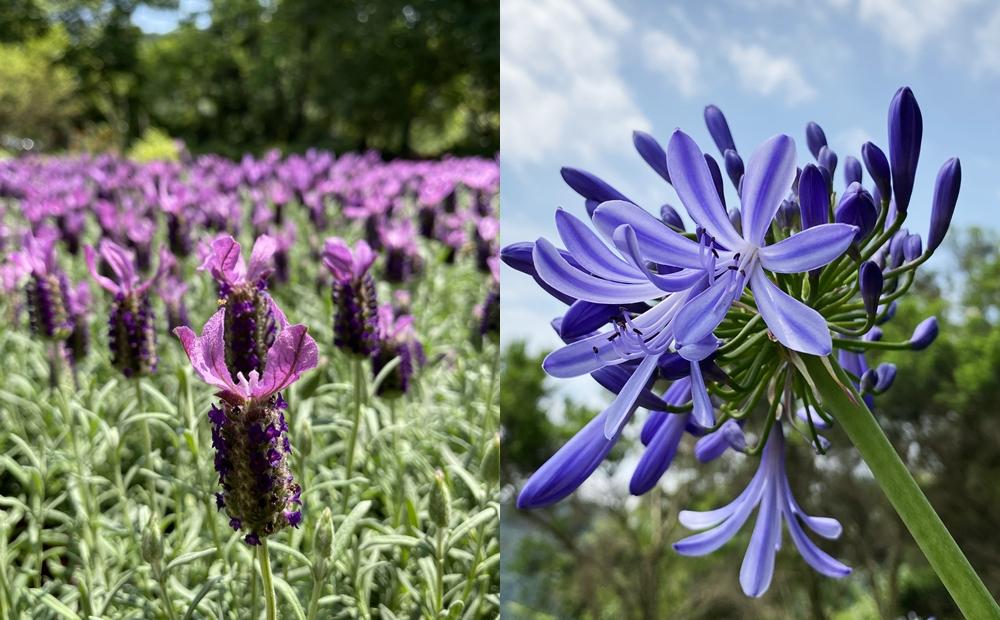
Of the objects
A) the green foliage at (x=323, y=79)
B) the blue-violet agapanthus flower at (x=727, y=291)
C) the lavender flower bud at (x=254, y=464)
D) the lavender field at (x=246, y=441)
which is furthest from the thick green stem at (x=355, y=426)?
the green foliage at (x=323, y=79)

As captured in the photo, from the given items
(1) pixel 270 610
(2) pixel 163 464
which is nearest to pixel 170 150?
(2) pixel 163 464

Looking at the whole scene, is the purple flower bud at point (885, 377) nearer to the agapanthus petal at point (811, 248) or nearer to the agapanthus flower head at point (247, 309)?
the agapanthus petal at point (811, 248)

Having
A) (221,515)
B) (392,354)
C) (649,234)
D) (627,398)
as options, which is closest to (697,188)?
(649,234)

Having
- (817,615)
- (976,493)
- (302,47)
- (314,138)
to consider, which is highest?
(302,47)

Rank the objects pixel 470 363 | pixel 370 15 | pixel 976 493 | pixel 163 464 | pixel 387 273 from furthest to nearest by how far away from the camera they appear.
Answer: pixel 370 15
pixel 976 493
pixel 470 363
pixel 387 273
pixel 163 464

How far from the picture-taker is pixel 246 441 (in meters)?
0.83

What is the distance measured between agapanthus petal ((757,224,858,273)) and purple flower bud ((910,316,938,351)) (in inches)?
13.7

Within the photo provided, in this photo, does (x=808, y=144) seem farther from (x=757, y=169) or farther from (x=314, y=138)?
(x=314, y=138)

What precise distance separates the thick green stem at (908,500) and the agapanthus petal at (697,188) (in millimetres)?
147

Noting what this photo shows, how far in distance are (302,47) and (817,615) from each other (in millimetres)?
19197

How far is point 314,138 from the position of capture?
882 inches

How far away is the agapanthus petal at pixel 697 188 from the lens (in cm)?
64

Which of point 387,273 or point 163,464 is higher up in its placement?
point 387,273

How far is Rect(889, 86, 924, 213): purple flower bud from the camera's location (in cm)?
80
